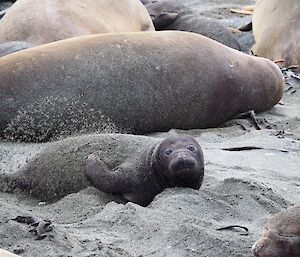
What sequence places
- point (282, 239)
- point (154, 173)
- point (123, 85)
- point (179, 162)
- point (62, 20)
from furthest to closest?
point (62, 20), point (123, 85), point (154, 173), point (179, 162), point (282, 239)

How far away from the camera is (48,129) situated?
4977mm

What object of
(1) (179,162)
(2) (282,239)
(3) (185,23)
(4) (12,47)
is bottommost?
(3) (185,23)

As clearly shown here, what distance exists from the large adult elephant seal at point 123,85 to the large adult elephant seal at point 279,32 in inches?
66.8

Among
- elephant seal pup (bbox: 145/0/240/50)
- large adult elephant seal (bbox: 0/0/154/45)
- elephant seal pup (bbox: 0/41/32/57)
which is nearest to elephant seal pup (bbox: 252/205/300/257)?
elephant seal pup (bbox: 0/41/32/57)

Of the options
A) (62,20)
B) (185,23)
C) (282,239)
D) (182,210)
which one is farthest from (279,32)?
(282,239)

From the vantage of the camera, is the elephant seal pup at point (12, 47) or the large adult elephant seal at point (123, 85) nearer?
the large adult elephant seal at point (123, 85)

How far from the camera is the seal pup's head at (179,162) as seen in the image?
385 centimetres

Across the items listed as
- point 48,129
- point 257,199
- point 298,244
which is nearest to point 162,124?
point 48,129

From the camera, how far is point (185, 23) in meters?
8.66

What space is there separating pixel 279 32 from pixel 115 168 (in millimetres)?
4142

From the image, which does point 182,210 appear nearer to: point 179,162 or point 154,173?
point 179,162

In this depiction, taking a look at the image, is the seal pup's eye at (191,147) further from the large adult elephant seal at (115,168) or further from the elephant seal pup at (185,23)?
the elephant seal pup at (185,23)

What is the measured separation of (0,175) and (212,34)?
4409mm

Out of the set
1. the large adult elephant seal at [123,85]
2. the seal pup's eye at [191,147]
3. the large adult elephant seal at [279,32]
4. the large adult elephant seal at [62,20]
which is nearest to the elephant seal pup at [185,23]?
the large adult elephant seal at [279,32]
